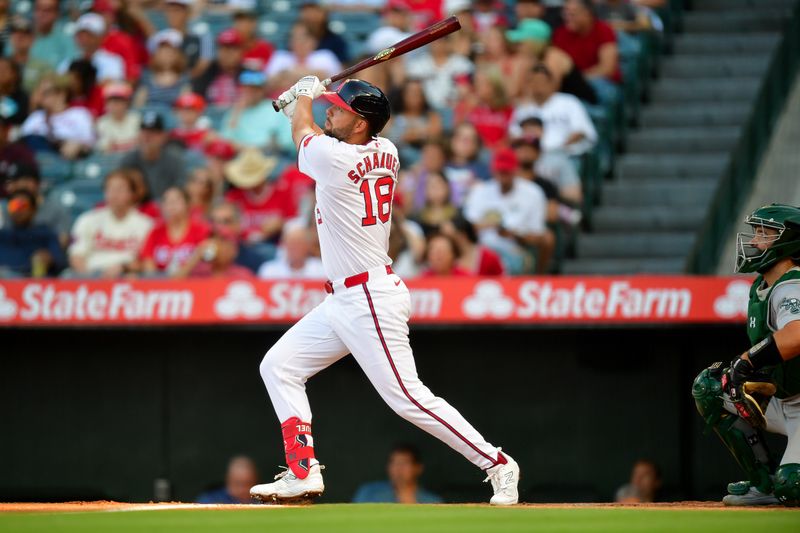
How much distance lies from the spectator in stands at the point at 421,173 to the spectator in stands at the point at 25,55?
3.59m

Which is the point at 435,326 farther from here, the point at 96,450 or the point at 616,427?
the point at 96,450

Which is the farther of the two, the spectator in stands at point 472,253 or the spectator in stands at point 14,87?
the spectator in stands at point 14,87

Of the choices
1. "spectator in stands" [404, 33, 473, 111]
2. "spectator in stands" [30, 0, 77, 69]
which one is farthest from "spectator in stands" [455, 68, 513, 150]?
"spectator in stands" [30, 0, 77, 69]

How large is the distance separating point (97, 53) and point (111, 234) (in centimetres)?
240

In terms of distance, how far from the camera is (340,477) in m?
8.41

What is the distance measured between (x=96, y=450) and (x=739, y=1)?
6809mm

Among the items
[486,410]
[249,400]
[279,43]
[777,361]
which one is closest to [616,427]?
[486,410]

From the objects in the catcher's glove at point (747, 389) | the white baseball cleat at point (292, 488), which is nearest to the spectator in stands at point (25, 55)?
the white baseball cleat at point (292, 488)

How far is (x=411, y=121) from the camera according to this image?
9.88 meters

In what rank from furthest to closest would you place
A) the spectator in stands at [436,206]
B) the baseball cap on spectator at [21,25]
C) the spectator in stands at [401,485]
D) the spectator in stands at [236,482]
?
the baseball cap on spectator at [21,25]
the spectator in stands at [436,206]
the spectator in stands at [236,482]
the spectator in stands at [401,485]

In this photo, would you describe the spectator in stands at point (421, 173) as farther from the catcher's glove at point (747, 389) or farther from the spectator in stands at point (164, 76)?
the catcher's glove at point (747, 389)

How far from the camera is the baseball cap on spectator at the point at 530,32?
400 inches

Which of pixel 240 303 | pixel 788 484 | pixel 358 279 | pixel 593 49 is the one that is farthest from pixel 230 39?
pixel 788 484

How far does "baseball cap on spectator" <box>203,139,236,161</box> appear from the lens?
389 inches
